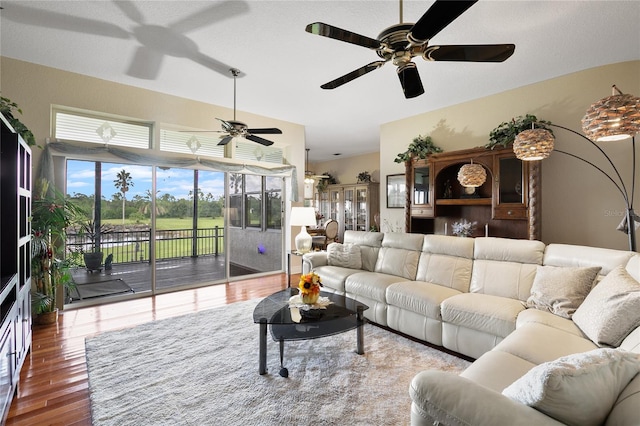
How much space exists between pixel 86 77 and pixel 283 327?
4.02 metres

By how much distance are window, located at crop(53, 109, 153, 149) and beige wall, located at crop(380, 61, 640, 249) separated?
5.03 meters

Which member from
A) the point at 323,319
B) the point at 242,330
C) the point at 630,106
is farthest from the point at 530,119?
the point at 242,330

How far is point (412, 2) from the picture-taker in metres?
2.48

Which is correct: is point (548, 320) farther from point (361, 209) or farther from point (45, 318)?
point (361, 209)

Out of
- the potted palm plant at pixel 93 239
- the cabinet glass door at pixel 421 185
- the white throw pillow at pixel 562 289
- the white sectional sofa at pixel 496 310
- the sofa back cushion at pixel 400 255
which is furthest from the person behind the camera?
the cabinet glass door at pixel 421 185

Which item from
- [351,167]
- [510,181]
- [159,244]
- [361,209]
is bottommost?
[159,244]

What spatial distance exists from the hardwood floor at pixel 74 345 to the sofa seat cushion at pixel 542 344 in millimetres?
2606

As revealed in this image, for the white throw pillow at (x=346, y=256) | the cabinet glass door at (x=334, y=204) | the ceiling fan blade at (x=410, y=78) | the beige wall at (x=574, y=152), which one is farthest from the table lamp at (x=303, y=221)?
the cabinet glass door at (x=334, y=204)

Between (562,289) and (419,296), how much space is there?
1.10m

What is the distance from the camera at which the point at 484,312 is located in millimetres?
2445

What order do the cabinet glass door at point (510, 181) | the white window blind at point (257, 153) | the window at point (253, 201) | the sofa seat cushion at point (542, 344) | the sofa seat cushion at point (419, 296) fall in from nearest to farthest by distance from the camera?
the sofa seat cushion at point (542, 344), the sofa seat cushion at point (419, 296), the cabinet glass door at point (510, 181), the white window blind at point (257, 153), the window at point (253, 201)

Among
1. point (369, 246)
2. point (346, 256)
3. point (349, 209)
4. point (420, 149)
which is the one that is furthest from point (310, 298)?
point (349, 209)

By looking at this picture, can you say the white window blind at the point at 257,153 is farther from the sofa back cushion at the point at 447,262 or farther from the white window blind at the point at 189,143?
the sofa back cushion at the point at 447,262

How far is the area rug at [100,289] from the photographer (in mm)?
4113
